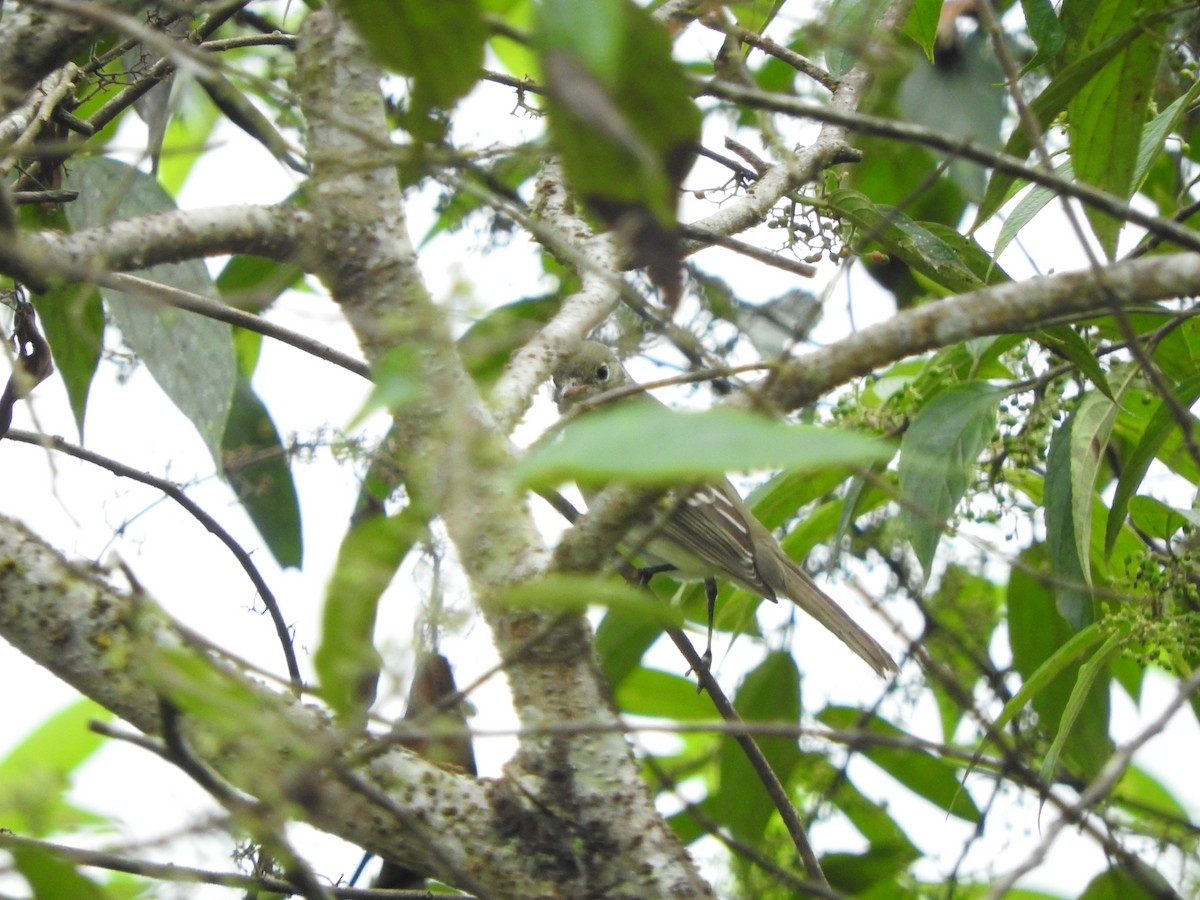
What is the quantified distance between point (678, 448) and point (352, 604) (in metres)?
0.42

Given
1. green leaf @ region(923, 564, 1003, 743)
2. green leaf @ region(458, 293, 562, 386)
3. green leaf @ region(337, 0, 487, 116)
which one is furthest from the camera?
green leaf @ region(923, 564, 1003, 743)

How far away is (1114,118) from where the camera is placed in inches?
92.3

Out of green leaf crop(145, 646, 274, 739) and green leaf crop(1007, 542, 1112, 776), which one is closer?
green leaf crop(145, 646, 274, 739)

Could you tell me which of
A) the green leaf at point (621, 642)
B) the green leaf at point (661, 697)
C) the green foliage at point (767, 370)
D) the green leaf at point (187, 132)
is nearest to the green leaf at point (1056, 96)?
the green foliage at point (767, 370)

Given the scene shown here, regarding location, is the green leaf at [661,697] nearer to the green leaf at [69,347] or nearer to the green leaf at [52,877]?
the green leaf at [69,347]

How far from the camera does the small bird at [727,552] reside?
13.9 ft

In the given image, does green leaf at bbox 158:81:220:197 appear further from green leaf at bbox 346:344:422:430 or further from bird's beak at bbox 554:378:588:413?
green leaf at bbox 346:344:422:430

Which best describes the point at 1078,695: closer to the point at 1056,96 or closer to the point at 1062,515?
the point at 1062,515

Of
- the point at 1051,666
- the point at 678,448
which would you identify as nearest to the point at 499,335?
the point at 678,448

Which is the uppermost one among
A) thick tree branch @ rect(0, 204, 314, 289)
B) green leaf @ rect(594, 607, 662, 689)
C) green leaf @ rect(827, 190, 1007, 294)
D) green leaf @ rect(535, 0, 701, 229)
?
green leaf @ rect(827, 190, 1007, 294)

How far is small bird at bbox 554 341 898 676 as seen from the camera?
166 inches

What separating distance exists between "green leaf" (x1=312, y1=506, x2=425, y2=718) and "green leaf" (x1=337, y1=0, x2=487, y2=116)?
45cm

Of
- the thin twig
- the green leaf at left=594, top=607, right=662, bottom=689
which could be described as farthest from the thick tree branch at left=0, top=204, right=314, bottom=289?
the green leaf at left=594, top=607, right=662, bottom=689

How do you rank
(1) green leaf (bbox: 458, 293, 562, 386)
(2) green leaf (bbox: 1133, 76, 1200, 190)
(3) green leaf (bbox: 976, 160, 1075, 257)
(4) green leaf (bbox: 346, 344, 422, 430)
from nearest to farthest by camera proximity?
(4) green leaf (bbox: 346, 344, 422, 430) → (1) green leaf (bbox: 458, 293, 562, 386) → (2) green leaf (bbox: 1133, 76, 1200, 190) → (3) green leaf (bbox: 976, 160, 1075, 257)
